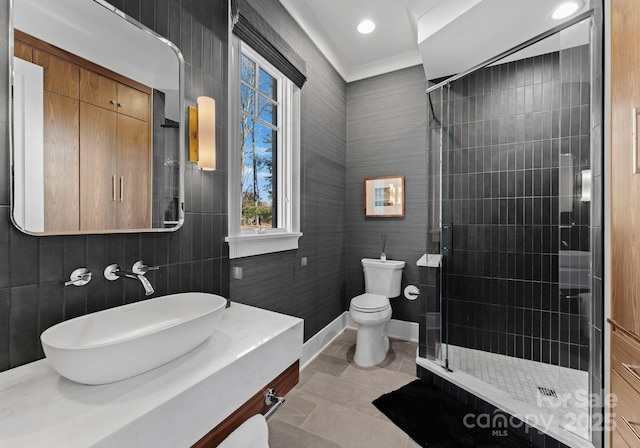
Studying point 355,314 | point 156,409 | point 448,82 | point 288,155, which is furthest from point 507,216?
point 156,409

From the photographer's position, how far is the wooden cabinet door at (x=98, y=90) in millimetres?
1101

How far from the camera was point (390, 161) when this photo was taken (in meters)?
3.07

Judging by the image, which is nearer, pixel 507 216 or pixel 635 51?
pixel 635 51

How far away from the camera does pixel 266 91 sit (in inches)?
92.2

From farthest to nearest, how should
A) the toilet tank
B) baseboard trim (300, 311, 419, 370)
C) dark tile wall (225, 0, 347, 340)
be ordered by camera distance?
the toilet tank → baseboard trim (300, 311, 419, 370) → dark tile wall (225, 0, 347, 340)

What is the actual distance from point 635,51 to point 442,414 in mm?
2001

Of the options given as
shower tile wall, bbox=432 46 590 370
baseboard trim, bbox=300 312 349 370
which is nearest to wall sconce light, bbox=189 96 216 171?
baseboard trim, bbox=300 312 349 370

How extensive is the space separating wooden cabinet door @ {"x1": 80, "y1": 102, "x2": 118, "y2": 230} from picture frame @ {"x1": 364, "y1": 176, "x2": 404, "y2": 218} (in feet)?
7.91

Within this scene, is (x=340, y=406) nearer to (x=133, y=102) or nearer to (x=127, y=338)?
(x=127, y=338)

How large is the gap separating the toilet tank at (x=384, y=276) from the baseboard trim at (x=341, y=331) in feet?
1.25

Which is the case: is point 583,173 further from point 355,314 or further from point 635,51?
point 355,314

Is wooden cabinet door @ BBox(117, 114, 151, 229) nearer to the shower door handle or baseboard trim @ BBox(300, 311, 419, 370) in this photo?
baseboard trim @ BBox(300, 311, 419, 370)

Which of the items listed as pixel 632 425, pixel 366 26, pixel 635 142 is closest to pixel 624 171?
pixel 635 142

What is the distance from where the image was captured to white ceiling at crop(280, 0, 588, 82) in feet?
6.32
